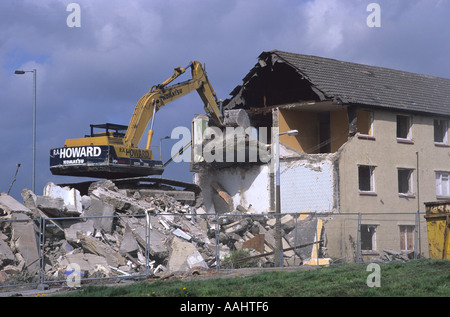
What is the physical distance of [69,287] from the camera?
17.3 meters

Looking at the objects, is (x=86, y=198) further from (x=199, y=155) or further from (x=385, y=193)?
(x=385, y=193)

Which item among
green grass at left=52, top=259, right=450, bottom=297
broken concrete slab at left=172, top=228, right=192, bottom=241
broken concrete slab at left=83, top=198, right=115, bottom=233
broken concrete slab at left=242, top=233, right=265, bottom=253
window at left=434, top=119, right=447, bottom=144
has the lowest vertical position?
green grass at left=52, top=259, right=450, bottom=297

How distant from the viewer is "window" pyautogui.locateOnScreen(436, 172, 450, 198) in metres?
35.7

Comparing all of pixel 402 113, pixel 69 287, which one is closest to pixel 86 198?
pixel 69 287

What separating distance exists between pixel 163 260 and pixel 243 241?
6180mm

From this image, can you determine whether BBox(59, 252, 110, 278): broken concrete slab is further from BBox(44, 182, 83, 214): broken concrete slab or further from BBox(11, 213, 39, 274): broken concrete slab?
BBox(44, 182, 83, 214): broken concrete slab

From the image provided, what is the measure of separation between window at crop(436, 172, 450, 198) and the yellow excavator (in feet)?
47.4

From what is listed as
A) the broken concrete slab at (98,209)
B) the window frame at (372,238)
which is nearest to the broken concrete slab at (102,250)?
the broken concrete slab at (98,209)

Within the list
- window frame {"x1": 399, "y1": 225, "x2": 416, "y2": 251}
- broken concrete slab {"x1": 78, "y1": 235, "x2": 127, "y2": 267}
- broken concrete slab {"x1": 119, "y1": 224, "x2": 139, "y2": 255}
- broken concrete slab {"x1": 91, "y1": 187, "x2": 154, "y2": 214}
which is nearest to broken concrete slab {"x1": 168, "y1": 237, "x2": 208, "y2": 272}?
broken concrete slab {"x1": 119, "y1": 224, "x2": 139, "y2": 255}

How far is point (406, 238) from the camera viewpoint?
104 ft

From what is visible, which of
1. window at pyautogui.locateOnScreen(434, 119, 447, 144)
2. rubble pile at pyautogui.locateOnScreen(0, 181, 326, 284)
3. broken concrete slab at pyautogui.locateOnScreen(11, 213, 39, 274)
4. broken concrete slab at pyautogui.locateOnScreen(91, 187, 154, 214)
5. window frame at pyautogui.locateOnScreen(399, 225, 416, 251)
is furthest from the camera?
window at pyautogui.locateOnScreen(434, 119, 447, 144)

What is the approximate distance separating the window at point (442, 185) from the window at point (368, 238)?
19.3ft

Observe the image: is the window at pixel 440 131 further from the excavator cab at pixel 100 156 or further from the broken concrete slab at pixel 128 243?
the broken concrete slab at pixel 128 243

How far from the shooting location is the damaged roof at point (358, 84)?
33.8 metres
